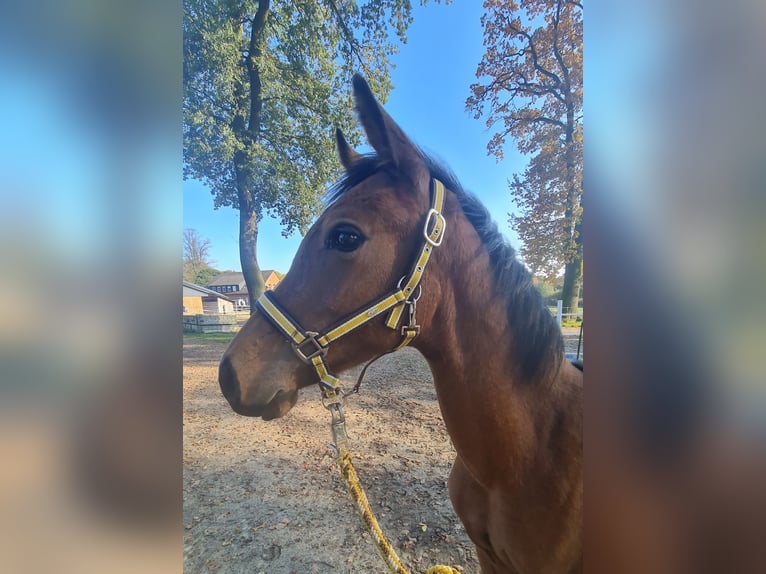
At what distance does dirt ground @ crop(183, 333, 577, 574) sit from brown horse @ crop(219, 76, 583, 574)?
2.16ft

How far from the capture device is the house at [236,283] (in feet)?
5.29

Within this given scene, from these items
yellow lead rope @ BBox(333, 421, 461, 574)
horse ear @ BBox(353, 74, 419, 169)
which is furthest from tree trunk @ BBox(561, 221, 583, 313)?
yellow lead rope @ BBox(333, 421, 461, 574)

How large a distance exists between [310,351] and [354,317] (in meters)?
0.18

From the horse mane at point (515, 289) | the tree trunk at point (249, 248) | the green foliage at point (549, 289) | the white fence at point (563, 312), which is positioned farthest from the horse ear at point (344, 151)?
the white fence at point (563, 312)

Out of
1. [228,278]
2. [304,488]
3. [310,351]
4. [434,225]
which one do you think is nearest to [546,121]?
[434,225]

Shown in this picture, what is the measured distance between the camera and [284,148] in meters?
1.89

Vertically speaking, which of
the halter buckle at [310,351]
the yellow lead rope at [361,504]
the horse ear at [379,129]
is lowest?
the yellow lead rope at [361,504]

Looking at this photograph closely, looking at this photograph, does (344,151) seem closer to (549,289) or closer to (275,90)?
(275,90)

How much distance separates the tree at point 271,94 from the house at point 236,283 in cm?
5

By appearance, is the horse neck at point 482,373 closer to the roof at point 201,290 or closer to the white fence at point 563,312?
the white fence at point 563,312

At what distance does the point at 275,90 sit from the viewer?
5.57 feet
